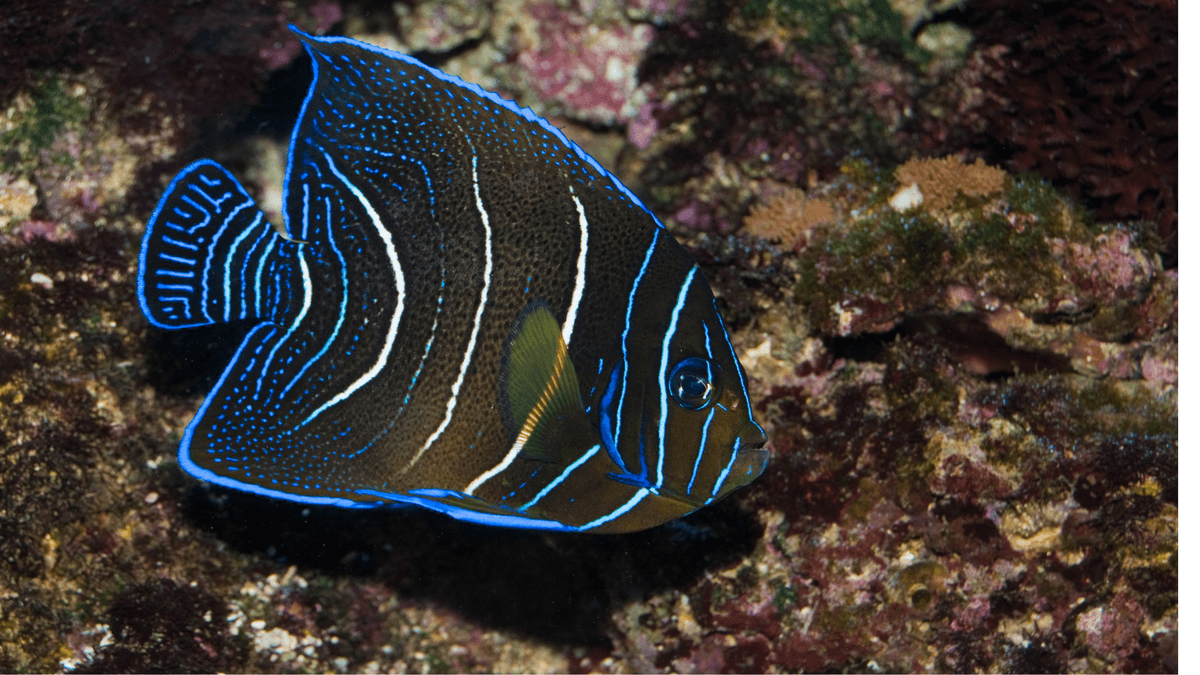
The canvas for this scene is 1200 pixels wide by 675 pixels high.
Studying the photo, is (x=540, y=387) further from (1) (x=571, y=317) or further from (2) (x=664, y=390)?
(2) (x=664, y=390)

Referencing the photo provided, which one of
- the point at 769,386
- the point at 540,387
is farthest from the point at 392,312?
the point at 769,386

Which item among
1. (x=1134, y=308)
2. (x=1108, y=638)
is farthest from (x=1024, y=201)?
(x=1108, y=638)

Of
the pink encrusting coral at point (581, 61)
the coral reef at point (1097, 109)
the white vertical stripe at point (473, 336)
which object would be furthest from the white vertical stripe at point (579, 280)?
Answer: the coral reef at point (1097, 109)

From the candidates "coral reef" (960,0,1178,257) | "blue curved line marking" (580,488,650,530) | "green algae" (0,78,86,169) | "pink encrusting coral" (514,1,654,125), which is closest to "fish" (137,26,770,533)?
"blue curved line marking" (580,488,650,530)

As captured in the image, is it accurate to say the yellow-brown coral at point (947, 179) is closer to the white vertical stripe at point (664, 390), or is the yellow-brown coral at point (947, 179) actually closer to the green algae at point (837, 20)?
the green algae at point (837, 20)

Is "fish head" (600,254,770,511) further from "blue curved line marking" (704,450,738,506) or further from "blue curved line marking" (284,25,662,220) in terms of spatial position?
"blue curved line marking" (284,25,662,220)

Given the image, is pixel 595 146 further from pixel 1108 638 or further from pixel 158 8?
pixel 1108 638
